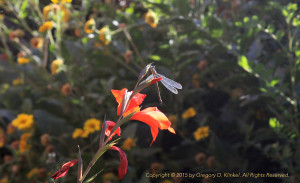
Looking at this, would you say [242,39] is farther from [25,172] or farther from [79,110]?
[25,172]

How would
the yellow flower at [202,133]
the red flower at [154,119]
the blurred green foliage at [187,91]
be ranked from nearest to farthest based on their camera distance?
the red flower at [154,119]
the blurred green foliage at [187,91]
the yellow flower at [202,133]

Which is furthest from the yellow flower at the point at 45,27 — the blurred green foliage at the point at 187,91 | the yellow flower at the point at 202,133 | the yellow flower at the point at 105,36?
the yellow flower at the point at 202,133

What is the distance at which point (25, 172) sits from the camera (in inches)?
50.2

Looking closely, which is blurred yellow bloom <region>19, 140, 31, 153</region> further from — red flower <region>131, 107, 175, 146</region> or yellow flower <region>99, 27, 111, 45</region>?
red flower <region>131, 107, 175, 146</region>

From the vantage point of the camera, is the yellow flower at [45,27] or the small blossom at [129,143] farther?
the yellow flower at [45,27]

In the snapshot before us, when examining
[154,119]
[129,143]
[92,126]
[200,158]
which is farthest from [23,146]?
[154,119]

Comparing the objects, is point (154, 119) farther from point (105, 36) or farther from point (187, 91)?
point (187, 91)

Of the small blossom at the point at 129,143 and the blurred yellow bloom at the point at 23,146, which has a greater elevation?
the small blossom at the point at 129,143

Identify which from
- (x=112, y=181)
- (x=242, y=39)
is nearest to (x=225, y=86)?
(x=242, y=39)

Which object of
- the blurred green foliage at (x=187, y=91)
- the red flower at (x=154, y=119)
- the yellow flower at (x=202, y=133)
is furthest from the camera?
the yellow flower at (x=202, y=133)

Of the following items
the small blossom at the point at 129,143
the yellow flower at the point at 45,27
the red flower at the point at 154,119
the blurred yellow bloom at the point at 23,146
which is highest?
the red flower at the point at 154,119

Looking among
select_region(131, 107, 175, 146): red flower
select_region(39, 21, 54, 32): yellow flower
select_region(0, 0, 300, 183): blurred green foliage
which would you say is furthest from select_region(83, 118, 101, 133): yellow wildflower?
select_region(131, 107, 175, 146): red flower

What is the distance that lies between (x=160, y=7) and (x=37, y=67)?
61cm

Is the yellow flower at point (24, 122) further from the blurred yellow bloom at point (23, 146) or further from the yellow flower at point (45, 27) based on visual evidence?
the yellow flower at point (45, 27)
